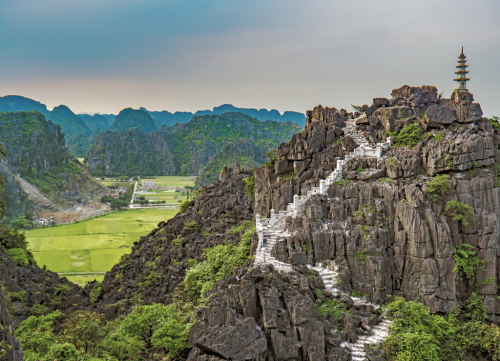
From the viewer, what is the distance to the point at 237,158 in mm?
135000

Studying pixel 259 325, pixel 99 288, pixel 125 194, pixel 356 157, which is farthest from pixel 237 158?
pixel 259 325

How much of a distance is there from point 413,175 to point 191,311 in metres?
17.7

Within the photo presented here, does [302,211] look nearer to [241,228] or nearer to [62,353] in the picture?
[241,228]

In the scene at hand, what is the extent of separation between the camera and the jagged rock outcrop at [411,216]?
93.0ft

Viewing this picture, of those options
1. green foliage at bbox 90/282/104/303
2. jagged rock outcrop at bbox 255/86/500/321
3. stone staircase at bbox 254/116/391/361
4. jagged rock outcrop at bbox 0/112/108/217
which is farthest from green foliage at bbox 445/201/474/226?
jagged rock outcrop at bbox 0/112/108/217

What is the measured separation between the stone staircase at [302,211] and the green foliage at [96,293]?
62.5 ft

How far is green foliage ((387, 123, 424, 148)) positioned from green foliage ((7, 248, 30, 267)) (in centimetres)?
3813

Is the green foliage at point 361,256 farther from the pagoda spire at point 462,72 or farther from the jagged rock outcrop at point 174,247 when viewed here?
the pagoda spire at point 462,72

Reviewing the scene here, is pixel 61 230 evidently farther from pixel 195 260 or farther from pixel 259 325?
pixel 259 325

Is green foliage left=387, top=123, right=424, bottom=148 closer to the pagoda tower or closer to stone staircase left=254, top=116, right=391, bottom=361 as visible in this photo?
stone staircase left=254, top=116, right=391, bottom=361

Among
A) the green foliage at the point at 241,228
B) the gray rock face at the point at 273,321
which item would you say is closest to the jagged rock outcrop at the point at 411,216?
the gray rock face at the point at 273,321

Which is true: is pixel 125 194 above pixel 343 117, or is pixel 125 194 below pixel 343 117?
below

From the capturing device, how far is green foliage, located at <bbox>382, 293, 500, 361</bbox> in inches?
965

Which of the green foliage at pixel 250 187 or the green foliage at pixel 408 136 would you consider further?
the green foliage at pixel 250 187
